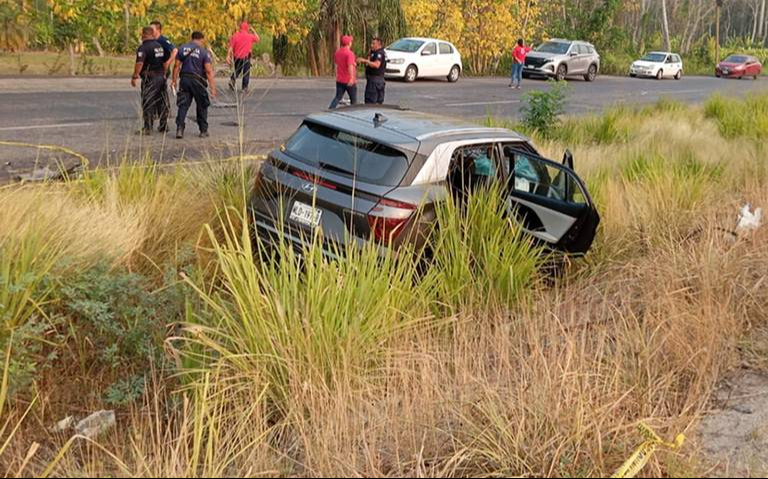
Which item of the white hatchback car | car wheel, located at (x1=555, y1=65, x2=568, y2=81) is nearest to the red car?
car wheel, located at (x1=555, y1=65, x2=568, y2=81)

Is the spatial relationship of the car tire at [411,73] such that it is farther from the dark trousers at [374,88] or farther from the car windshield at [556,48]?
the dark trousers at [374,88]

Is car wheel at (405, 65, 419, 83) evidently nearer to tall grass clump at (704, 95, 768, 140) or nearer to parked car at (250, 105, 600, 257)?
tall grass clump at (704, 95, 768, 140)

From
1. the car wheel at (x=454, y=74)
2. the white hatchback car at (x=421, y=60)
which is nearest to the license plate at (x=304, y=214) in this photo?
the white hatchback car at (x=421, y=60)

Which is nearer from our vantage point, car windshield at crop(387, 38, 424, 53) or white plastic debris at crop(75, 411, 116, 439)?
white plastic debris at crop(75, 411, 116, 439)

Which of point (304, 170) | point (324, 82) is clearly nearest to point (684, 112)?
point (324, 82)

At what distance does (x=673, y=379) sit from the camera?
4234 mm

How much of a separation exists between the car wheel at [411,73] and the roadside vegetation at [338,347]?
69.3 feet

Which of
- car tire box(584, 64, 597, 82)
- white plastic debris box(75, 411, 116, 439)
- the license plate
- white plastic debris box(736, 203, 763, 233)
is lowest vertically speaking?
white plastic debris box(75, 411, 116, 439)

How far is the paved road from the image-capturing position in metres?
10.4

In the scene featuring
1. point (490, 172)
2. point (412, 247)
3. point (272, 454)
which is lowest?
point (272, 454)

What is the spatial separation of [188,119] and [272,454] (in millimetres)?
11066

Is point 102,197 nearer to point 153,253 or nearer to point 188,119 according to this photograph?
point 153,253

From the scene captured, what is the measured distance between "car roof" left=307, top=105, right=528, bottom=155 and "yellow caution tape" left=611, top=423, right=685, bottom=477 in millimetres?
2932

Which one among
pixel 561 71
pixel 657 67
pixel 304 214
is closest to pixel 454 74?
pixel 561 71
